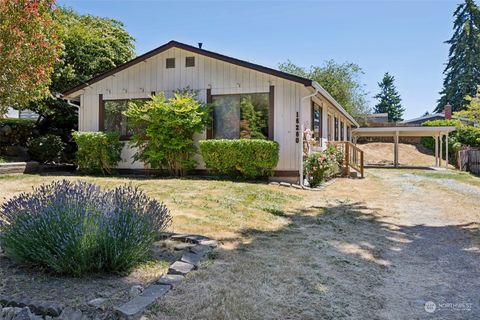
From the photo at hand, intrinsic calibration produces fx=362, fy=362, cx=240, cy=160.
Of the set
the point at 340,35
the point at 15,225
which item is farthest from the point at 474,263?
the point at 340,35

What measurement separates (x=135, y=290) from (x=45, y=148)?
39.7 ft

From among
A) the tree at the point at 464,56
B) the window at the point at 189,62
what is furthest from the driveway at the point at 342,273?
the tree at the point at 464,56

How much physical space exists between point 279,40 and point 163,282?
16508 millimetres

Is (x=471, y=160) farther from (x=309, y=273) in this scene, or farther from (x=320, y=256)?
(x=309, y=273)

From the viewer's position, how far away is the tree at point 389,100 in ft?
184

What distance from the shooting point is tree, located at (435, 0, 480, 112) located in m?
38.5

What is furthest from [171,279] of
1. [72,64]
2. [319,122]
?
[72,64]

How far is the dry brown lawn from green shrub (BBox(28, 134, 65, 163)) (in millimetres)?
5092

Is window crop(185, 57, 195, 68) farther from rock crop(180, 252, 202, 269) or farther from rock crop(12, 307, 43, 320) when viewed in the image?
rock crop(12, 307, 43, 320)

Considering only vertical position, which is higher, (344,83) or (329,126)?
(344,83)

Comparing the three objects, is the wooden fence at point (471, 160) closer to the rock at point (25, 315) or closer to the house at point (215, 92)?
the house at point (215, 92)

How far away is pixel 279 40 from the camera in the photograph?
1777 centimetres

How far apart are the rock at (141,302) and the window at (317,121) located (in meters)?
9.94

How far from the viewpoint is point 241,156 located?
991 cm
